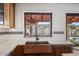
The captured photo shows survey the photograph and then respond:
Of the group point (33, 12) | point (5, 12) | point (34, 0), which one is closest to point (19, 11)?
point (33, 12)

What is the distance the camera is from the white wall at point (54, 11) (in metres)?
4.39

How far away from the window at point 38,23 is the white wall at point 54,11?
0.39ft

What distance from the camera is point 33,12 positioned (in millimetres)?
4438

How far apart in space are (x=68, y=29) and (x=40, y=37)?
30.4 inches

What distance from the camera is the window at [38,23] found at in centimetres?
450

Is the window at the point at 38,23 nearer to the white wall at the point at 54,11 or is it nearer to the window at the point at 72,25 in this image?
the white wall at the point at 54,11

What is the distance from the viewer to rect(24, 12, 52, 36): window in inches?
177

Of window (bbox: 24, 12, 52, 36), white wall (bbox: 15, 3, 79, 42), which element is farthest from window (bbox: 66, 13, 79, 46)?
window (bbox: 24, 12, 52, 36)

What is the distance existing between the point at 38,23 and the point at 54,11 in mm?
536

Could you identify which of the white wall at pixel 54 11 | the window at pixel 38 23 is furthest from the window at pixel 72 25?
the window at pixel 38 23

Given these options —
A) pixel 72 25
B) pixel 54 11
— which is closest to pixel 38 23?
pixel 54 11

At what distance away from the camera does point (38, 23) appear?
179 inches

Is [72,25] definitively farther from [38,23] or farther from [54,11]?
A: [38,23]

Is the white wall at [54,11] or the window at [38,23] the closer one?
the white wall at [54,11]
